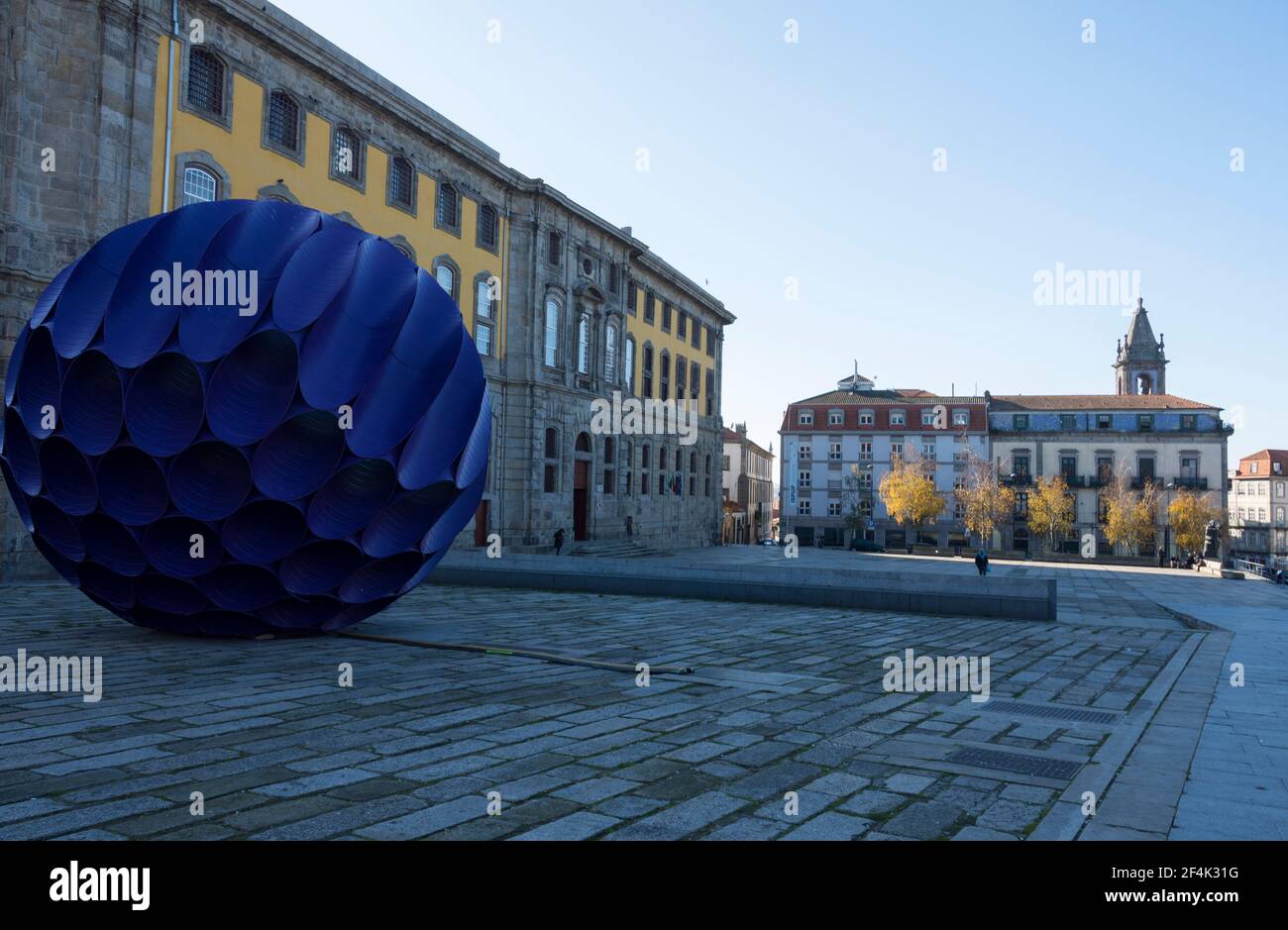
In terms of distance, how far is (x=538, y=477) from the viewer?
4006cm

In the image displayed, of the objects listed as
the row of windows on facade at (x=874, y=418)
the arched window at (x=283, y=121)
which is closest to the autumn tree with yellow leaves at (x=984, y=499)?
the row of windows on facade at (x=874, y=418)

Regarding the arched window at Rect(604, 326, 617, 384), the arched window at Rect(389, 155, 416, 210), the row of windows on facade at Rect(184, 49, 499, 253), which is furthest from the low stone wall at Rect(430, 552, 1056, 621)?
the arched window at Rect(604, 326, 617, 384)

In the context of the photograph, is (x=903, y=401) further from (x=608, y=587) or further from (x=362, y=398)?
(x=362, y=398)

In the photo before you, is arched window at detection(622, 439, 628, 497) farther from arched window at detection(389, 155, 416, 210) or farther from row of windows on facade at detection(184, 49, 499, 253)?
arched window at detection(389, 155, 416, 210)

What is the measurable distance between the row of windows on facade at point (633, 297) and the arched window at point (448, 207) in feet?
18.8

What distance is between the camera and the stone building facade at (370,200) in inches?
838

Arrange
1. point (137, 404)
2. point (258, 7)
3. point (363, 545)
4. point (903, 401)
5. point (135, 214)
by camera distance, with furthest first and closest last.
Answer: point (903, 401), point (258, 7), point (135, 214), point (363, 545), point (137, 404)

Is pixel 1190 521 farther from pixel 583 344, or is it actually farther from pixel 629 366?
pixel 583 344

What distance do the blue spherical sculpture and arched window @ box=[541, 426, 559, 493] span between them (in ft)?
96.0

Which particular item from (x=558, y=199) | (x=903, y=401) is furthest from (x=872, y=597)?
(x=903, y=401)

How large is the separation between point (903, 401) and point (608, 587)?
60.9 m

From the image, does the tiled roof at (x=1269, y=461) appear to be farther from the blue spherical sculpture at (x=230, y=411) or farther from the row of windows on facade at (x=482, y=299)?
the blue spherical sculpture at (x=230, y=411)

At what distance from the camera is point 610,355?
47.6 metres

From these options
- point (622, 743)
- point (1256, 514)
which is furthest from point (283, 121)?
point (1256, 514)
